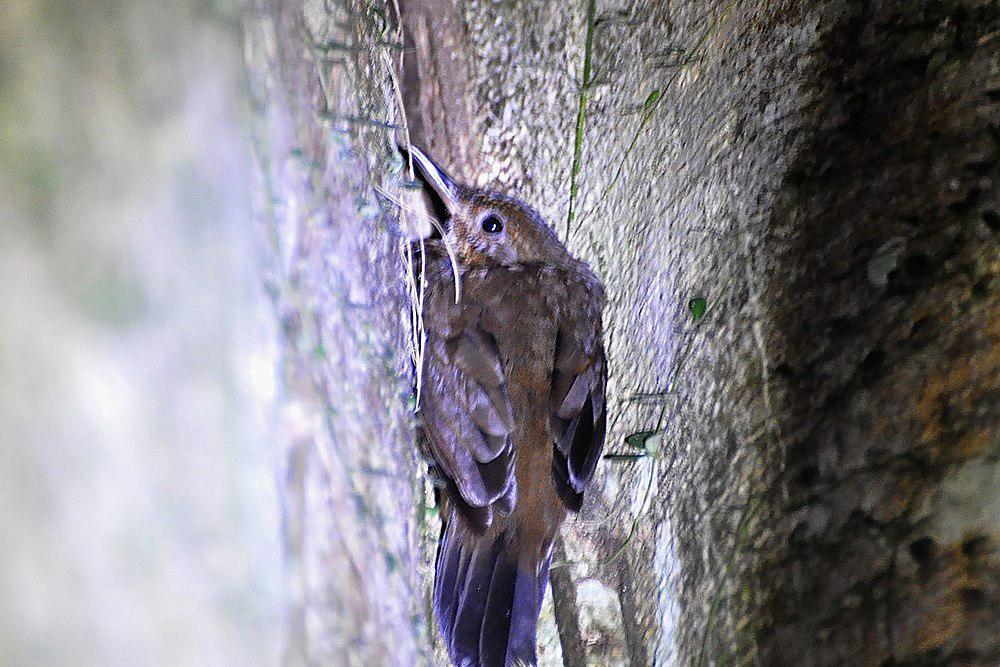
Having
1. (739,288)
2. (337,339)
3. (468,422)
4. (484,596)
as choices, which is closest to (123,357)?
(337,339)

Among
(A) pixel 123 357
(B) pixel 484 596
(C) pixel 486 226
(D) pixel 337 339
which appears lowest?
(B) pixel 484 596

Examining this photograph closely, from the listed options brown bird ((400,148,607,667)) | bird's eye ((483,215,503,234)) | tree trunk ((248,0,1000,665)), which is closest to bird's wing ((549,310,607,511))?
brown bird ((400,148,607,667))

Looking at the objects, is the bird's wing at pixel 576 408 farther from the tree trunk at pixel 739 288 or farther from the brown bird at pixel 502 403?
the tree trunk at pixel 739 288

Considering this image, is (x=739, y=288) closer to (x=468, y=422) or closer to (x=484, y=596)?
(x=468, y=422)

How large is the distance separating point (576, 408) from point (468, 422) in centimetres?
26

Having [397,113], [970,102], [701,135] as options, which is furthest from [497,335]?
[970,102]

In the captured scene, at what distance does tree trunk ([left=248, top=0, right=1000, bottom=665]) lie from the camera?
1563mm

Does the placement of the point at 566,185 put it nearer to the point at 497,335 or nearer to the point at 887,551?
the point at 497,335

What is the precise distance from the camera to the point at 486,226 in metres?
1.87

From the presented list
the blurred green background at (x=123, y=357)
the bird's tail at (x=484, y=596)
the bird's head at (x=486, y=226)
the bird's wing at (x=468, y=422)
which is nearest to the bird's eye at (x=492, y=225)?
the bird's head at (x=486, y=226)

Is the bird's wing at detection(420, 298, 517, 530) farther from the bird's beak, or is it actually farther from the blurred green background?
the blurred green background

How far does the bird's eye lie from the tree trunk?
0.27 feet

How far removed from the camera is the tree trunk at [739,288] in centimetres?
156

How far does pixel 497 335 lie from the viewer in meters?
1.79
